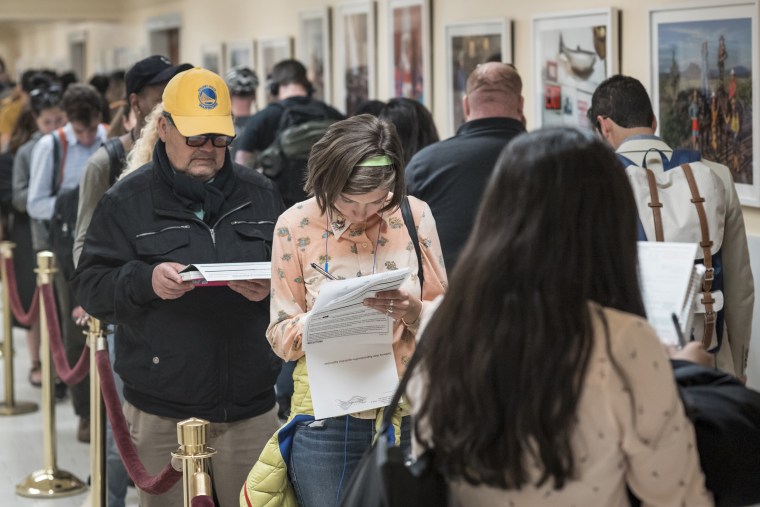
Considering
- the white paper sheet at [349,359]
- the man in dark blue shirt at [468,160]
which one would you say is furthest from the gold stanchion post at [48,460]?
the white paper sheet at [349,359]

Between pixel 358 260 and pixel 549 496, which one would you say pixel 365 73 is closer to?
pixel 358 260

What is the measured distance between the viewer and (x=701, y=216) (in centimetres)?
415

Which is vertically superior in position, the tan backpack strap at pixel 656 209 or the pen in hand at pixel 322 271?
the tan backpack strap at pixel 656 209

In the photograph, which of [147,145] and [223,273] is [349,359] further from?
[147,145]

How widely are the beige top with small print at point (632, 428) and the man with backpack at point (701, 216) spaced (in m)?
2.02

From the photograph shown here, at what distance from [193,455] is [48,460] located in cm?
341

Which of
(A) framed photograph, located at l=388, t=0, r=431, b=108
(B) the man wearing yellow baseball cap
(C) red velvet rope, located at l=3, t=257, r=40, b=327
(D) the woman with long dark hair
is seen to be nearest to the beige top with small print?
(D) the woman with long dark hair

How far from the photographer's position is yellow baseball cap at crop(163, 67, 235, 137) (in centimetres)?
401

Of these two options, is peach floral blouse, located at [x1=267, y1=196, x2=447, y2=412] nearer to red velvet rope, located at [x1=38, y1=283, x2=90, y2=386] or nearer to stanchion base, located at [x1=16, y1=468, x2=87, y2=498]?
red velvet rope, located at [x1=38, y1=283, x2=90, y2=386]

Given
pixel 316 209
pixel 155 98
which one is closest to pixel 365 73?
pixel 155 98

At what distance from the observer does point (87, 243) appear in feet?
13.3

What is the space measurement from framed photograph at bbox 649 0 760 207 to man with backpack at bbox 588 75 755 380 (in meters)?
1.09

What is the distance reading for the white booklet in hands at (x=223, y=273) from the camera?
11.9 ft

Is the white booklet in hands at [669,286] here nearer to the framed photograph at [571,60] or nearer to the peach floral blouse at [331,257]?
the peach floral blouse at [331,257]
